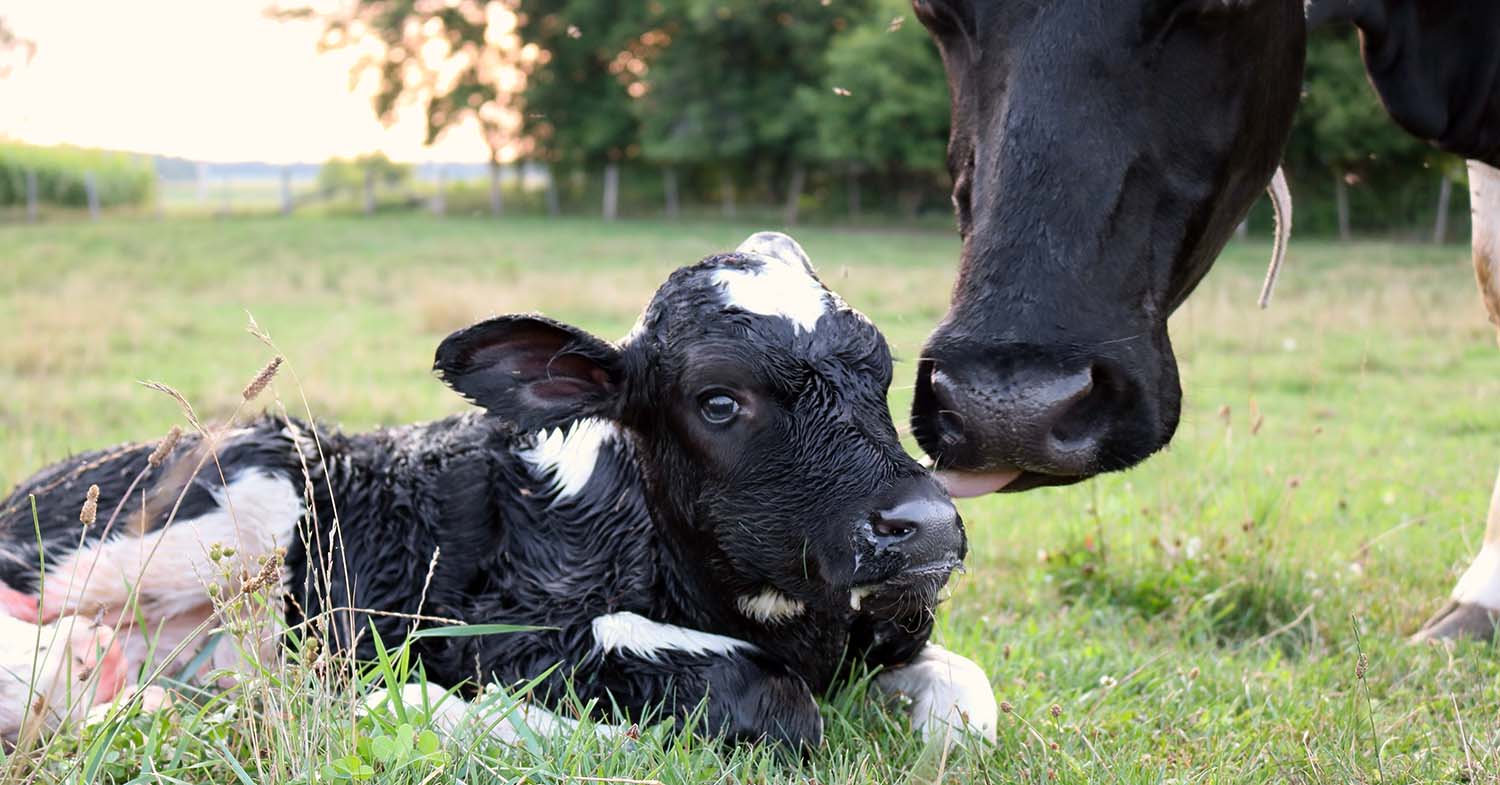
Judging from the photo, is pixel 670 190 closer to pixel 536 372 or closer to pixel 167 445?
pixel 536 372

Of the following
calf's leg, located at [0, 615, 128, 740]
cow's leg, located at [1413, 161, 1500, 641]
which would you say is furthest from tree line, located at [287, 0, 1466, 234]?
calf's leg, located at [0, 615, 128, 740]

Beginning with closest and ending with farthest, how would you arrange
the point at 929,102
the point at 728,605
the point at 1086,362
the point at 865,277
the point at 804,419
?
1. the point at 1086,362
2. the point at 804,419
3. the point at 728,605
4. the point at 865,277
5. the point at 929,102

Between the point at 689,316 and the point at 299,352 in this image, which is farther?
the point at 299,352

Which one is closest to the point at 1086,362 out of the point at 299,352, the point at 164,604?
the point at 164,604

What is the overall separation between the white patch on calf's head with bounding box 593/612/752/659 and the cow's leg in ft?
7.15

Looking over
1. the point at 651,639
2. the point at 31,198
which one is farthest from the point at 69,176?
the point at 651,639

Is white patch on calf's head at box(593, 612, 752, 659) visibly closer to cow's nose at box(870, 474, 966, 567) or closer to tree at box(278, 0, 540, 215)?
cow's nose at box(870, 474, 966, 567)

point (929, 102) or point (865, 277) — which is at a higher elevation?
point (929, 102)

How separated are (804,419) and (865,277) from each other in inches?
546

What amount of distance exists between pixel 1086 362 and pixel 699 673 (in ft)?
3.70

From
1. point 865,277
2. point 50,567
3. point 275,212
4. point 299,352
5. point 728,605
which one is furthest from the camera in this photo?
point 275,212

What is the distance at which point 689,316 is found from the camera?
10.9ft

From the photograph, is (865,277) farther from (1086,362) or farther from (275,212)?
(275,212)

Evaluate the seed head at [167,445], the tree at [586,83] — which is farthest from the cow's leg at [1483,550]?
the tree at [586,83]
